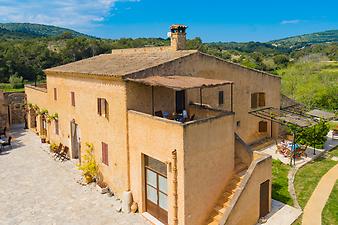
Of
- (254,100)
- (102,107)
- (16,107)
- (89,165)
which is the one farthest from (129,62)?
(16,107)

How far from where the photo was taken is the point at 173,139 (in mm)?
12258

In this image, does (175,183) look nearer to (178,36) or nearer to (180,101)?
(180,101)

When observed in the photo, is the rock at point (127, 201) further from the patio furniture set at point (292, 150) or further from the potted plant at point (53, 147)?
the patio furniture set at point (292, 150)

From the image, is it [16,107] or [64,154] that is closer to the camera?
[64,154]

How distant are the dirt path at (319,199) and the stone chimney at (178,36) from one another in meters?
11.8

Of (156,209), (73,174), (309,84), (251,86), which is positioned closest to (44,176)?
(73,174)

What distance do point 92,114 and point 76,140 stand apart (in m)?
4.72

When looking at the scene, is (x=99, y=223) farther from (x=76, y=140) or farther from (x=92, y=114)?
(x=76, y=140)

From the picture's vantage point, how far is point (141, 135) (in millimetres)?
13938

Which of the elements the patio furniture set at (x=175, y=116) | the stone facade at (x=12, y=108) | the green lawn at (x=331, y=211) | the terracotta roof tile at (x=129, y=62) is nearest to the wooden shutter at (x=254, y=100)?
the terracotta roof tile at (x=129, y=62)

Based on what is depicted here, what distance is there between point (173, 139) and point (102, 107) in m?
5.98

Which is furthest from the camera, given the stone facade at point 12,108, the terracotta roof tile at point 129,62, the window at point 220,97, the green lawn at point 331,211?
the stone facade at point 12,108

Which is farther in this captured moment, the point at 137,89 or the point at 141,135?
the point at 137,89

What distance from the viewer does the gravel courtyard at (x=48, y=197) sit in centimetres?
1430
